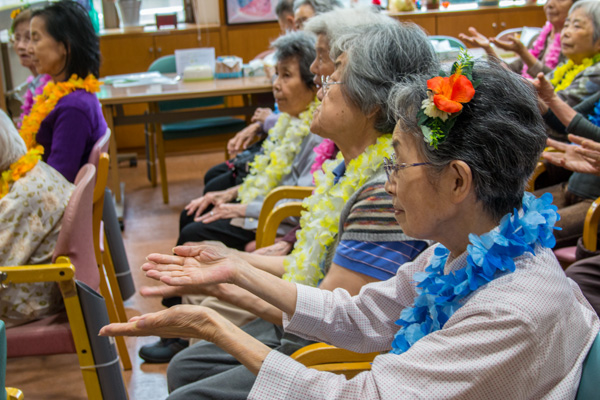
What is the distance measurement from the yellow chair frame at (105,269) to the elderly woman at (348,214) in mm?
737

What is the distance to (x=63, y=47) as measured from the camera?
280cm

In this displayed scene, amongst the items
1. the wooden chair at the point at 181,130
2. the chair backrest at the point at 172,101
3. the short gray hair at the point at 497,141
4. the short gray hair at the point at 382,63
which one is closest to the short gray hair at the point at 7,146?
the short gray hair at the point at 382,63

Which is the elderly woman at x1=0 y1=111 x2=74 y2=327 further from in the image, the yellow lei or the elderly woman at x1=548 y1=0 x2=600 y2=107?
the elderly woman at x1=548 y1=0 x2=600 y2=107

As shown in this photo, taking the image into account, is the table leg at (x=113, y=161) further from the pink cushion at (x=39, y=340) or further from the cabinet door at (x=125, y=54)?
the pink cushion at (x=39, y=340)

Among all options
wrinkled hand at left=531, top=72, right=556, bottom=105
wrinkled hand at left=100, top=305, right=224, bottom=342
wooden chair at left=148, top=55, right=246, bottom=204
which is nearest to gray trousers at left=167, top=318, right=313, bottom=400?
wrinkled hand at left=100, top=305, right=224, bottom=342

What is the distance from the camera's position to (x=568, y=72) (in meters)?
3.17

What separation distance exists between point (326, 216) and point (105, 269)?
4.76 feet

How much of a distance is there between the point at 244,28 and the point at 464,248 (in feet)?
17.9

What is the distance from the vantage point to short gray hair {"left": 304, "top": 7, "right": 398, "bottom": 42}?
2.01 metres

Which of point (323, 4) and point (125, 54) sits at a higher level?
point (323, 4)

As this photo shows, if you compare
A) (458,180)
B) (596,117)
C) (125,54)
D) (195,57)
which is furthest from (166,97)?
(458,180)

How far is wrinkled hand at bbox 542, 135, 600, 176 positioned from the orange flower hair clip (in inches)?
45.5

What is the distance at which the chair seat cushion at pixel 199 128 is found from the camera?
190 inches

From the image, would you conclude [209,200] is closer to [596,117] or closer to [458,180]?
[596,117]
